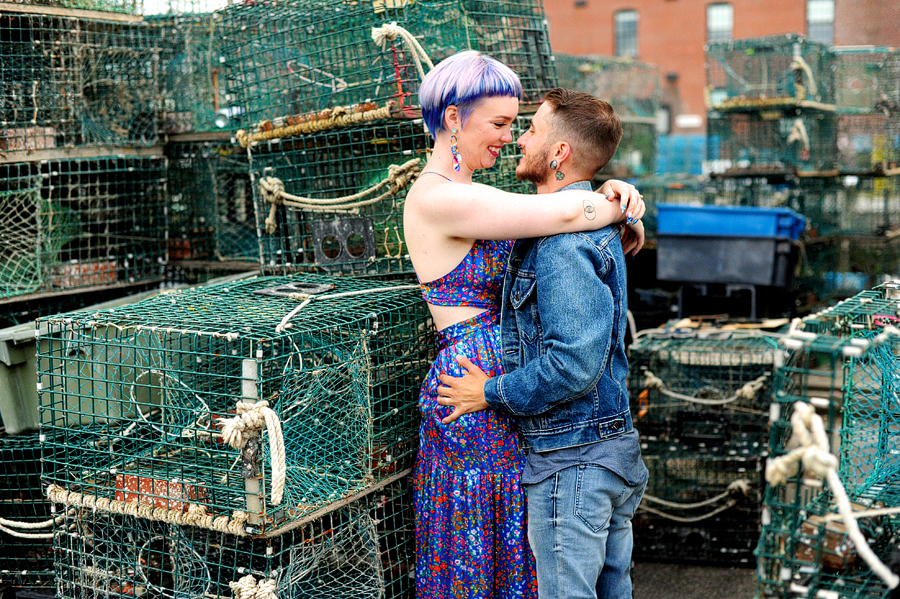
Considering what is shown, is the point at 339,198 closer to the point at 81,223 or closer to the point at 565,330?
the point at 565,330

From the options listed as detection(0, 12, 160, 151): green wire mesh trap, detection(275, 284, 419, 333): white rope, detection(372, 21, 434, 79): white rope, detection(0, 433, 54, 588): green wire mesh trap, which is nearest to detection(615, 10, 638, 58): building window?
detection(0, 12, 160, 151): green wire mesh trap

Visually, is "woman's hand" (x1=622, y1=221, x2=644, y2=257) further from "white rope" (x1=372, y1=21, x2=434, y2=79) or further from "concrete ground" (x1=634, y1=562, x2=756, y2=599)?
"concrete ground" (x1=634, y1=562, x2=756, y2=599)

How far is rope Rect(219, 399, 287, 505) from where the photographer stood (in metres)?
2.03

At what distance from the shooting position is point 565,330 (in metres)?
2.04

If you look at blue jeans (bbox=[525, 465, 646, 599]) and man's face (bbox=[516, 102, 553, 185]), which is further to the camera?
man's face (bbox=[516, 102, 553, 185])

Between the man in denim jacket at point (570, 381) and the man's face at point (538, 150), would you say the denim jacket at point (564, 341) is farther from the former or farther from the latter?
the man's face at point (538, 150)

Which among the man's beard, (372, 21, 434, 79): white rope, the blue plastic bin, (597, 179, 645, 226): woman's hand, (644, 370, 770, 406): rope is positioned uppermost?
(372, 21, 434, 79): white rope

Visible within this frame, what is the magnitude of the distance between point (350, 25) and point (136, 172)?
1641 mm

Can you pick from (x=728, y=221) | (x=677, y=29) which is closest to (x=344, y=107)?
(x=728, y=221)

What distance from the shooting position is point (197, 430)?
7.18 feet

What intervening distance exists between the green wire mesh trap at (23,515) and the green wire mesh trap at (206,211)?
1489mm

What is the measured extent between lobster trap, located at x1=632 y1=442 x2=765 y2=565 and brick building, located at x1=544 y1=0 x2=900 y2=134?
925 inches

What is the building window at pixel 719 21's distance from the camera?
26.5m

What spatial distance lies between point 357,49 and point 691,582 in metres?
2.49
